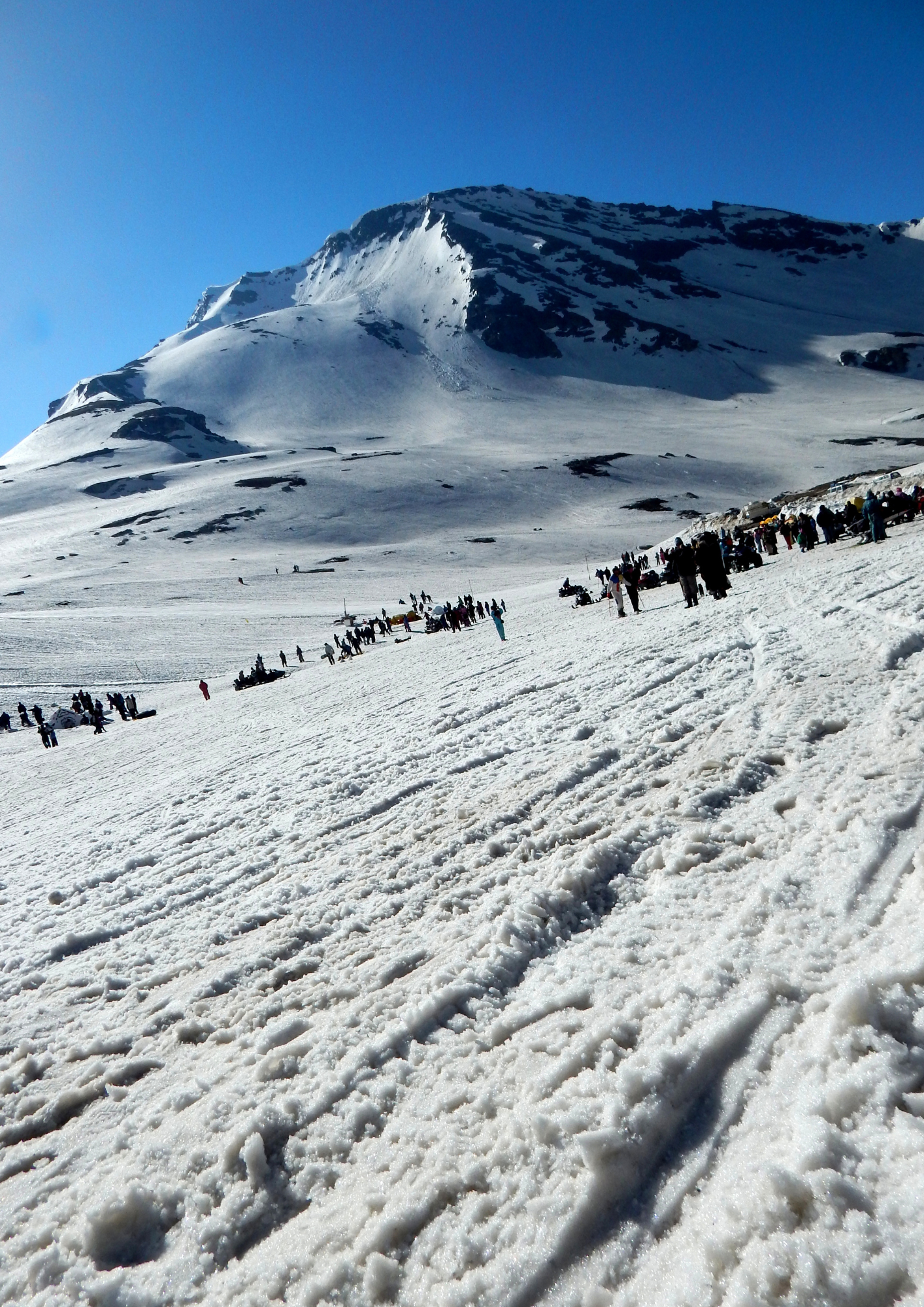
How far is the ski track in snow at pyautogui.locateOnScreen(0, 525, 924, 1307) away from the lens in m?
1.94

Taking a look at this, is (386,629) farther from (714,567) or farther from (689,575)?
(714,567)

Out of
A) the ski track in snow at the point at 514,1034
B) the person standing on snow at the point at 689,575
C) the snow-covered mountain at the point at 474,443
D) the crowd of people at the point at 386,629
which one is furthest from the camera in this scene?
the snow-covered mountain at the point at 474,443

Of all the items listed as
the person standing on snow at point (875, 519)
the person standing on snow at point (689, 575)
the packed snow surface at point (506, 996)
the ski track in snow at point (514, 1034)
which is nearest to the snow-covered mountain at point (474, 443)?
the person standing on snow at point (875, 519)

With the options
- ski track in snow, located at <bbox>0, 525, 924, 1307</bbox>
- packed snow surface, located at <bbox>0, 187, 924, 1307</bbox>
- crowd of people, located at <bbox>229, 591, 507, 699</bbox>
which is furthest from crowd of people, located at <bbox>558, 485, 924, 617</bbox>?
ski track in snow, located at <bbox>0, 525, 924, 1307</bbox>

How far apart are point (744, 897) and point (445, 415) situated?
550 ft

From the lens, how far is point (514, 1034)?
2789 mm

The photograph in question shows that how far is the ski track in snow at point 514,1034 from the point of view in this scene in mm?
1944

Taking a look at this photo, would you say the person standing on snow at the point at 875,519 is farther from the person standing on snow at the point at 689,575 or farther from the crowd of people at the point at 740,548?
the person standing on snow at the point at 689,575

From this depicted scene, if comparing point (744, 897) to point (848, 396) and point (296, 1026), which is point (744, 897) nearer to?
point (296, 1026)

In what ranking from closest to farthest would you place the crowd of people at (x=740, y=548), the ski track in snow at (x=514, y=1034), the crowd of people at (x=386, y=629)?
the ski track in snow at (x=514, y=1034)
the crowd of people at (x=740, y=548)
the crowd of people at (x=386, y=629)

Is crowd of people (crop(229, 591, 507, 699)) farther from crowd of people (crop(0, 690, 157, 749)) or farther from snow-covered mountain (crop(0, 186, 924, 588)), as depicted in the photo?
snow-covered mountain (crop(0, 186, 924, 588))

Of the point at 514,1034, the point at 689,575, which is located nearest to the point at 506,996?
the point at 514,1034

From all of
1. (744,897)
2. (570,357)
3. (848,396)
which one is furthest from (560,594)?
(570,357)

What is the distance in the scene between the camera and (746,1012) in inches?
97.7
